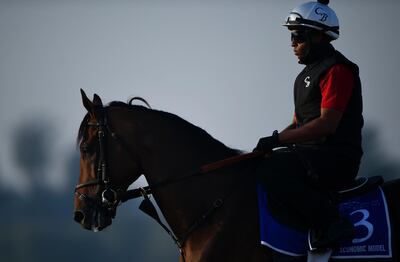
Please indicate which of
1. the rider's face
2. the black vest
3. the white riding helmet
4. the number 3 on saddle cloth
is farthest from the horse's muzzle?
the white riding helmet

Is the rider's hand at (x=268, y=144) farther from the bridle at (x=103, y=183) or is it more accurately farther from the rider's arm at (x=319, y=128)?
the bridle at (x=103, y=183)

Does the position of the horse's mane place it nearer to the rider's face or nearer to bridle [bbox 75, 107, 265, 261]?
bridle [bbox 75, 107, 265, 261]

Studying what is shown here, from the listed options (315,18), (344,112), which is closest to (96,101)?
(315,18)

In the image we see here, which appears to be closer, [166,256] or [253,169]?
[253,169]

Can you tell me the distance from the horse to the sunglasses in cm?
133

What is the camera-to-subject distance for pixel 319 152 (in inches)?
399

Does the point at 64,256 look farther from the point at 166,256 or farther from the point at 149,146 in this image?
the point at 149,146

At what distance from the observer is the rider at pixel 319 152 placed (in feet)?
32.4

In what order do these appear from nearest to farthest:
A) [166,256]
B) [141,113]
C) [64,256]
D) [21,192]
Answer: [141,113], [166,256], [64,256], [21,192]

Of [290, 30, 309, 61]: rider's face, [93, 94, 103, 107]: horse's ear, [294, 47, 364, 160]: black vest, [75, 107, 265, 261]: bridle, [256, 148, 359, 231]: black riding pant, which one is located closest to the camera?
[256, 148, 359, 231]: black riding pant

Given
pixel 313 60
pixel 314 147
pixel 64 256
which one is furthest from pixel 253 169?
pixel 64 256

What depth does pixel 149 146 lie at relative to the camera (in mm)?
10438

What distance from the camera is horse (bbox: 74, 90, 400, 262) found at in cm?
1023

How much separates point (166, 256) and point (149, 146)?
130 ft
